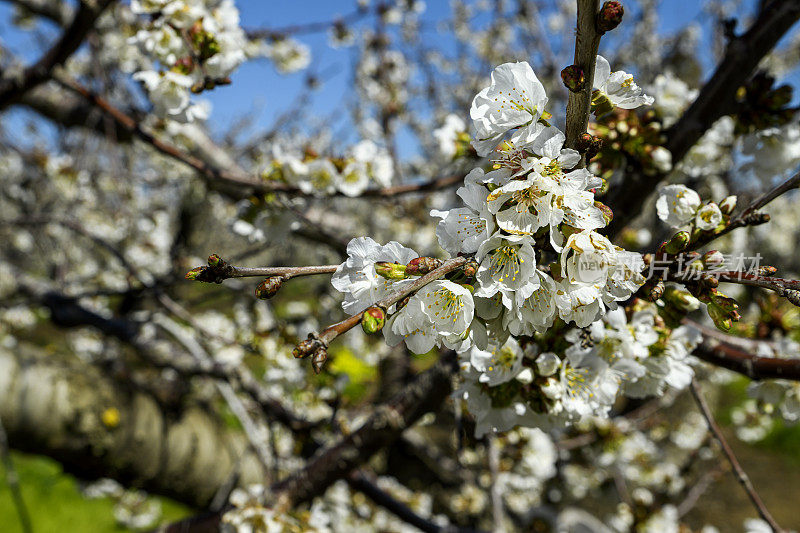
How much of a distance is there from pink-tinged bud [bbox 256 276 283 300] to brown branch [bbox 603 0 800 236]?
863 mm

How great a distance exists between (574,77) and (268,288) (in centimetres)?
47

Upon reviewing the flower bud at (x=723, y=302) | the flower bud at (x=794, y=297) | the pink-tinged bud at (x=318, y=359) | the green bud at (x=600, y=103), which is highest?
the green bud at (x=600, y=103)

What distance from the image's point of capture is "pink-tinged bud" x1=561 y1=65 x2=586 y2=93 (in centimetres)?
58

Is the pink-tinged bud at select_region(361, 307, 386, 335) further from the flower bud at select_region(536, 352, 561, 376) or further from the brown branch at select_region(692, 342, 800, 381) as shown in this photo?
the brown branch at select_region(692, 342, 800, 381)

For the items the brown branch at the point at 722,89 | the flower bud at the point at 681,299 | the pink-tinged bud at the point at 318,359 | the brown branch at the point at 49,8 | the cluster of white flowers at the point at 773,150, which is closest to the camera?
the pink-tinged bud at the point at 318,359

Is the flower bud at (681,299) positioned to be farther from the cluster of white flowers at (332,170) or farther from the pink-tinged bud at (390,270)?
the cluster of white flowers at (332,170)

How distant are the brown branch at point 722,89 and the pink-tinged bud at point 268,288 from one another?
0.86m

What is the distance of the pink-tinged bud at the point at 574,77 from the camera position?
0.58m

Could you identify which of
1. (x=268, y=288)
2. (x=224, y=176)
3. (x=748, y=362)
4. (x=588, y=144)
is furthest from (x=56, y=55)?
(x=748, y=362)

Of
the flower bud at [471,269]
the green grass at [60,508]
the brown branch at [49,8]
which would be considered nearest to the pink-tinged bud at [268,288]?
the flower bud at [471,269]

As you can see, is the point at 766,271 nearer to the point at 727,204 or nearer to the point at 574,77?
the point at 727,204

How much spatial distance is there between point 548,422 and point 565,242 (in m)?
0.45

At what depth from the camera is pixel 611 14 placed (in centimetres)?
54

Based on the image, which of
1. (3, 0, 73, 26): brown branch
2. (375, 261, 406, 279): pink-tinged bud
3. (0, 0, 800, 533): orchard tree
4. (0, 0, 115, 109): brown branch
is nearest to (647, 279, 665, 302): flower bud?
(0, 0, 800, 533): orchard tree
